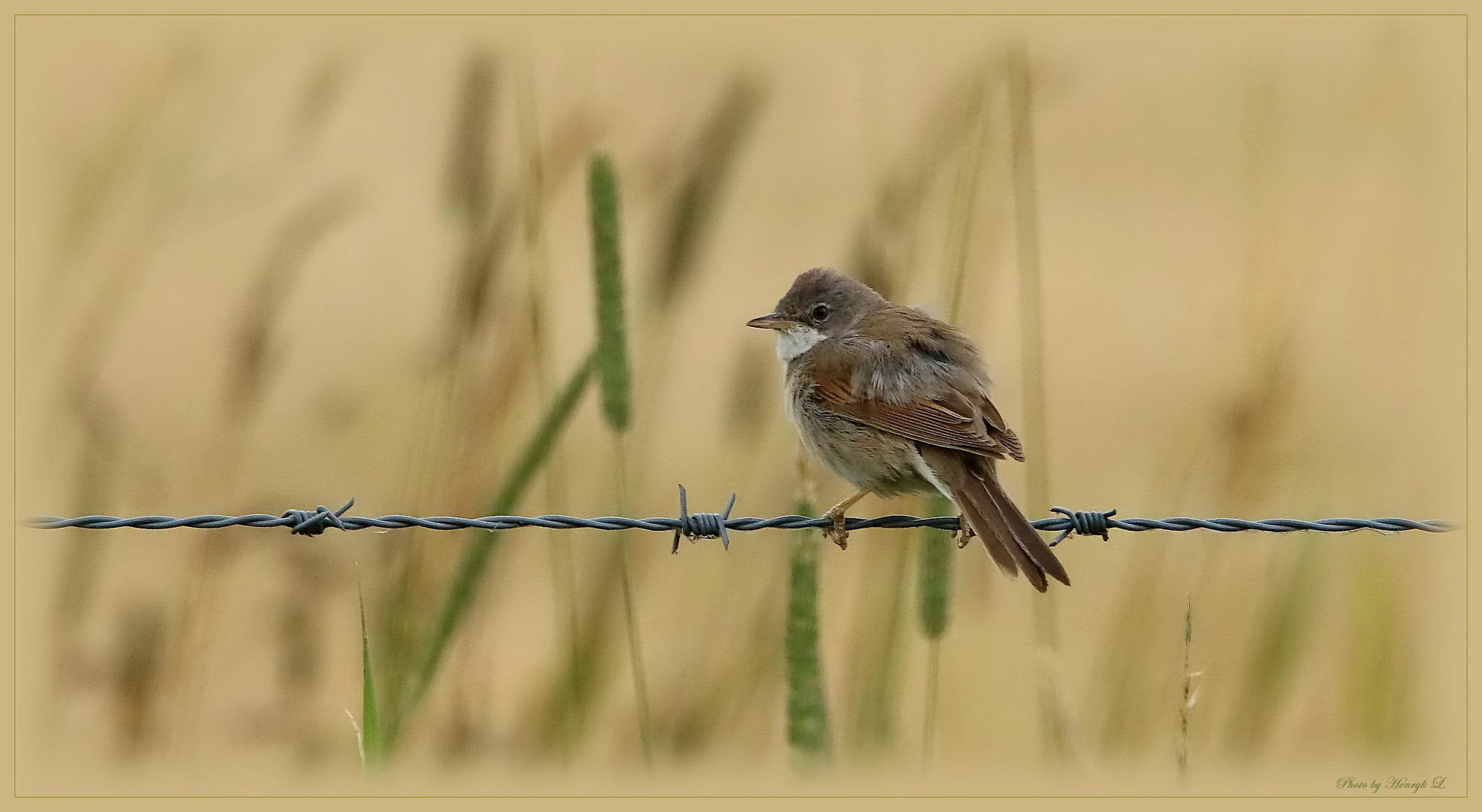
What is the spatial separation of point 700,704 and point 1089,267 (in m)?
8.49

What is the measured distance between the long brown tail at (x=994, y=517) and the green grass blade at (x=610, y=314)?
47.7 inches

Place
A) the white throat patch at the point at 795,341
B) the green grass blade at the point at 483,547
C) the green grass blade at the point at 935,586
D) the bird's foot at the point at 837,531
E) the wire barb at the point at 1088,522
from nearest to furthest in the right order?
1. the green grass blade at the point at 483,547
2. the green grass blade at the point at 935,586
3. the wire barb at the point at 1088,522
4. the bird's foot at the point at 837,531
5. the white throat patch at the point at 795,341

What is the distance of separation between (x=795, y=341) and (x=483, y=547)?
264 centimetres

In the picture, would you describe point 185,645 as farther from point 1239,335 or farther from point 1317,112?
point 1317,112

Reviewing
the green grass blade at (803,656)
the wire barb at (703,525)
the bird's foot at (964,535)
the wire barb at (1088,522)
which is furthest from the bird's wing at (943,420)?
the green grass blade at (803,656)

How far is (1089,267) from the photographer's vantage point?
40.3ft

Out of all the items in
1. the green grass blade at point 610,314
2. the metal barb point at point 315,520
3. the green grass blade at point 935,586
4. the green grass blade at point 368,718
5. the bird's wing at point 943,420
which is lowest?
the green grass blade at point 368,718

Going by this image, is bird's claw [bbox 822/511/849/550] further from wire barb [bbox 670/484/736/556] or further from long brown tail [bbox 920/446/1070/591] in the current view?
wire barb [bbox 670/484/736/556]

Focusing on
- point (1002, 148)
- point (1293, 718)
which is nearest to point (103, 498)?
point (1002, 148)

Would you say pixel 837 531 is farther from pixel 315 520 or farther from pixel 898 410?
pixel 315 520

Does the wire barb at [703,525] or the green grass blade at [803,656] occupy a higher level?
the wire barb at [703,525]

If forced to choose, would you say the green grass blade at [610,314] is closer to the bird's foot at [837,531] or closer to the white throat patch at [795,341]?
the bird's foot at [837,531]

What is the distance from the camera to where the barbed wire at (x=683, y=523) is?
13.3 feet

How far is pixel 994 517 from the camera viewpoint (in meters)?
4.68
